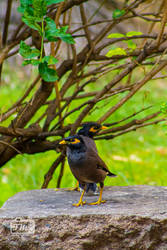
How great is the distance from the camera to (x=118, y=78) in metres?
2.70

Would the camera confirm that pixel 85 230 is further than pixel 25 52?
No

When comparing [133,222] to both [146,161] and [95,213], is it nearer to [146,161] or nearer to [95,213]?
[95,213]

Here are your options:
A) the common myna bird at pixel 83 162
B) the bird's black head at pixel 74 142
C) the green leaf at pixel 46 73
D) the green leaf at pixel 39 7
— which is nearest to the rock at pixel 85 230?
the common myna bird at pixel 83 162

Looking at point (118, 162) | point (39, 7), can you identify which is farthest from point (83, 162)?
point (118, 162)

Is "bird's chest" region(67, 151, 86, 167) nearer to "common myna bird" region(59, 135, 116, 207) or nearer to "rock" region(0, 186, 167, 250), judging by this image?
"common myna bird" region(59, 135, 116, 207)

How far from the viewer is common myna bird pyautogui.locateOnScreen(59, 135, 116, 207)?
2383 millimetres

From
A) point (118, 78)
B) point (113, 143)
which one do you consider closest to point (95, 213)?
point (118, 78)

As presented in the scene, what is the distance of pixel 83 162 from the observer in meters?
2.39

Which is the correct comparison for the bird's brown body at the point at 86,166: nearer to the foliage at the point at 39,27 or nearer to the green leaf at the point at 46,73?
the green leaf at the point at 46,73

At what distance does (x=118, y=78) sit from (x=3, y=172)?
308cm

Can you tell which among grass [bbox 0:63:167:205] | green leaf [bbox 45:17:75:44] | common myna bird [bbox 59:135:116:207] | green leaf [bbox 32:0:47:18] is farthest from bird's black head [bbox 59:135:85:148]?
grass [bbox 0:63:167:205]

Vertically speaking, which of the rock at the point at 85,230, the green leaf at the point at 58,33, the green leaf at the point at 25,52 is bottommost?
the rock at the point at 85,230

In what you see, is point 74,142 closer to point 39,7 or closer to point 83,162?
point 83,162

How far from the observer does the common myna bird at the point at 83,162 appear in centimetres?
238
